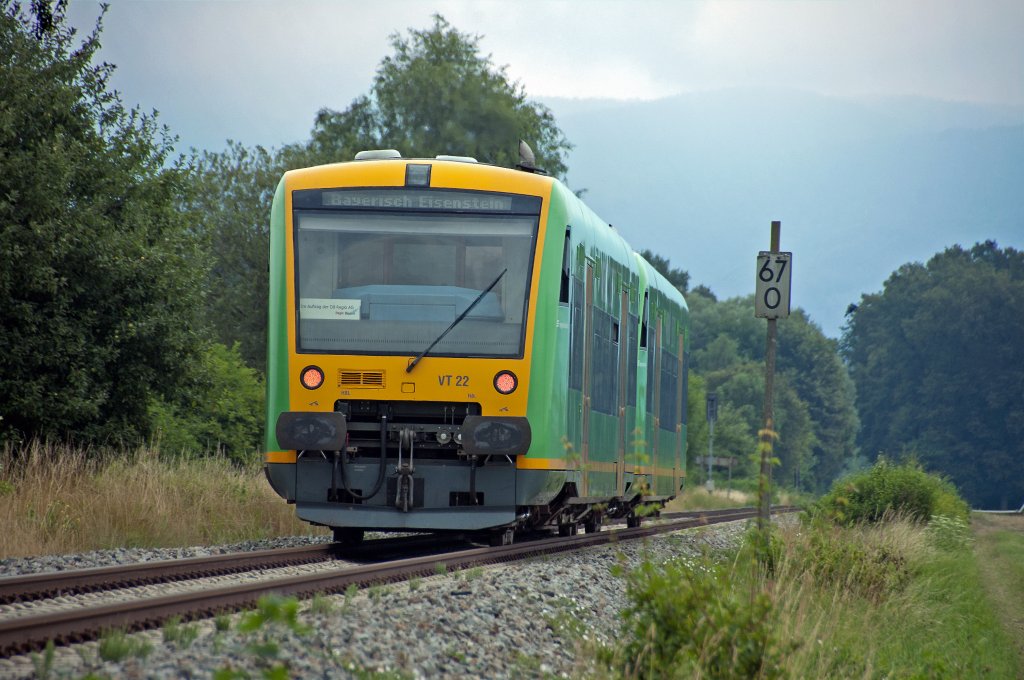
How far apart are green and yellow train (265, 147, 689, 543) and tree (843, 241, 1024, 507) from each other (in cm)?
7880

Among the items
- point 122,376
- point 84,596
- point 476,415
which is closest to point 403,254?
point 476,415

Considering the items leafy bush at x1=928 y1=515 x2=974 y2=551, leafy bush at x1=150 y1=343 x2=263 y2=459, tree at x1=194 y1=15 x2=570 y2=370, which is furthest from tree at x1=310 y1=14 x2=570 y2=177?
leafy bush at x1=928 y1=515 x2=974 y2=551

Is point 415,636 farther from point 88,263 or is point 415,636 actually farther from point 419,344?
point 88,263

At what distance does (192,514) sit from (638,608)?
8888 millimetres

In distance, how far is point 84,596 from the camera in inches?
339

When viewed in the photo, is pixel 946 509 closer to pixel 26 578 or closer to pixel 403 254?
pixel 403 254

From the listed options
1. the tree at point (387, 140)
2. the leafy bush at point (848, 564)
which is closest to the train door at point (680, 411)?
the leafy bush at point (848, 564)

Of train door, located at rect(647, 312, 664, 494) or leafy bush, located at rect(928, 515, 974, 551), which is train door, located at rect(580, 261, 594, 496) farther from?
leafy bush, located at rect(928, 515, 974, 551)

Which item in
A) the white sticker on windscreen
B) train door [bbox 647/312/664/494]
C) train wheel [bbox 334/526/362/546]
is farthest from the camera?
Result: train door [bbox 647/312/664/494]

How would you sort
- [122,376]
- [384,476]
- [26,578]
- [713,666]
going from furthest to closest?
[122,376] → [384,476] → [26,578] → [713,666]

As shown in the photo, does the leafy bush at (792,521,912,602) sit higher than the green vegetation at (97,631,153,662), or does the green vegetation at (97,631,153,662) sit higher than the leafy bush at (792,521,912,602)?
the green vegetation at (97,631,153,662)

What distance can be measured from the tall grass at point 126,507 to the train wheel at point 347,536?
189 centimetres

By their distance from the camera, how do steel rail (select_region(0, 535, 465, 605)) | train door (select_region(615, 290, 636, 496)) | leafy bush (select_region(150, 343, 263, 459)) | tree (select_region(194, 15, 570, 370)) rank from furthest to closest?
1. tree (select_region(194, 15, 570, 370))
2. leafy bush (select_region(150, 343, 263, 459))
3. train door (select_region(615, 290, 636, 496))
4. steel rail (select_region(0, 535, 465, 605))

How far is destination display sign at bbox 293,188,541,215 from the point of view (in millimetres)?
12258
